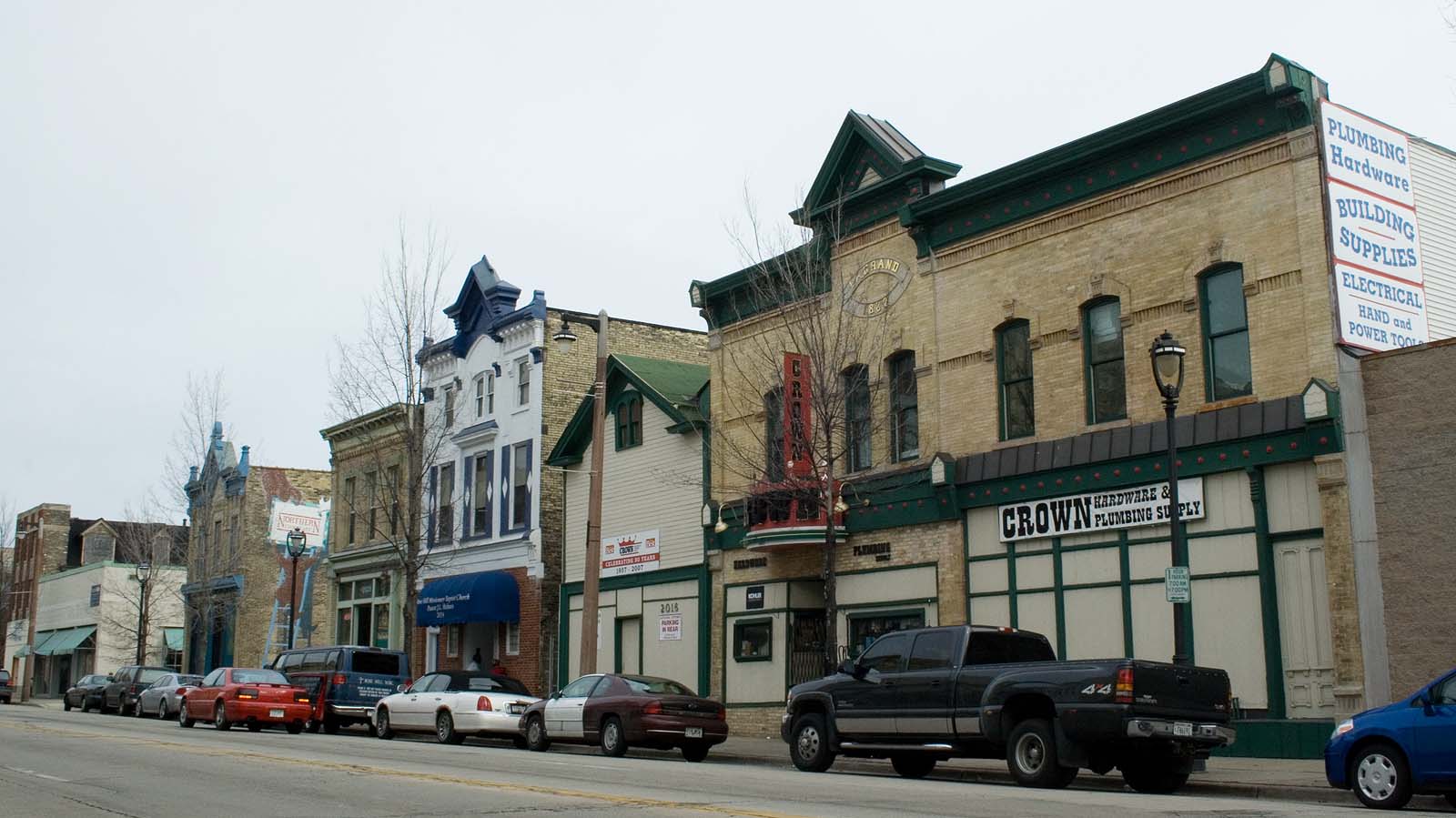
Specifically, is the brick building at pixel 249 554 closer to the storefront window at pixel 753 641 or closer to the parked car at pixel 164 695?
the parked car at pixel 164 695

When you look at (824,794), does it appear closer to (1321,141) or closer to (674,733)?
(674,733)

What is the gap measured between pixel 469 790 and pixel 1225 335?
13.3m

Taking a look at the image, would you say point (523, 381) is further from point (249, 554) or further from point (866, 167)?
point (249, 554)

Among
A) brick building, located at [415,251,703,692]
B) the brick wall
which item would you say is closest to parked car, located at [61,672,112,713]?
brick building, located at [415,251,703,692]

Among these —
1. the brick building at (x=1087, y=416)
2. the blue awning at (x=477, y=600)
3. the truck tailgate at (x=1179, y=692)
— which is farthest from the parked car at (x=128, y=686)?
the truck tailgate at (x=1179, y=692)

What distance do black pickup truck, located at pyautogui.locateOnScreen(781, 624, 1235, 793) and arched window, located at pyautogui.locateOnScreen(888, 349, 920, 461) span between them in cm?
796

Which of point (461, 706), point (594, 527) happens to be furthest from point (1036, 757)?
point (461, 706)

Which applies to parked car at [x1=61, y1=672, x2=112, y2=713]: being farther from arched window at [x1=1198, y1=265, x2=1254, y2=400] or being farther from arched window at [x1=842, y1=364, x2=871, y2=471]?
arched window at [x1=1198, y1=265, x2=1254, y2=400]

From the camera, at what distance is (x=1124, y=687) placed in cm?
1488

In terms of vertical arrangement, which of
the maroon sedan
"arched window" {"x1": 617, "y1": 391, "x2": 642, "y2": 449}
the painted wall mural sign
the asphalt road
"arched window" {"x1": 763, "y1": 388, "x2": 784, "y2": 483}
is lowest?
the asphalt road

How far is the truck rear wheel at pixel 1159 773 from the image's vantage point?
1560 centimetres

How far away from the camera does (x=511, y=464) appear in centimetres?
3831

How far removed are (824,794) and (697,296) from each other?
61.3 ft

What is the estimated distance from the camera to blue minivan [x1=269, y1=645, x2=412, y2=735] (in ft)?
102
